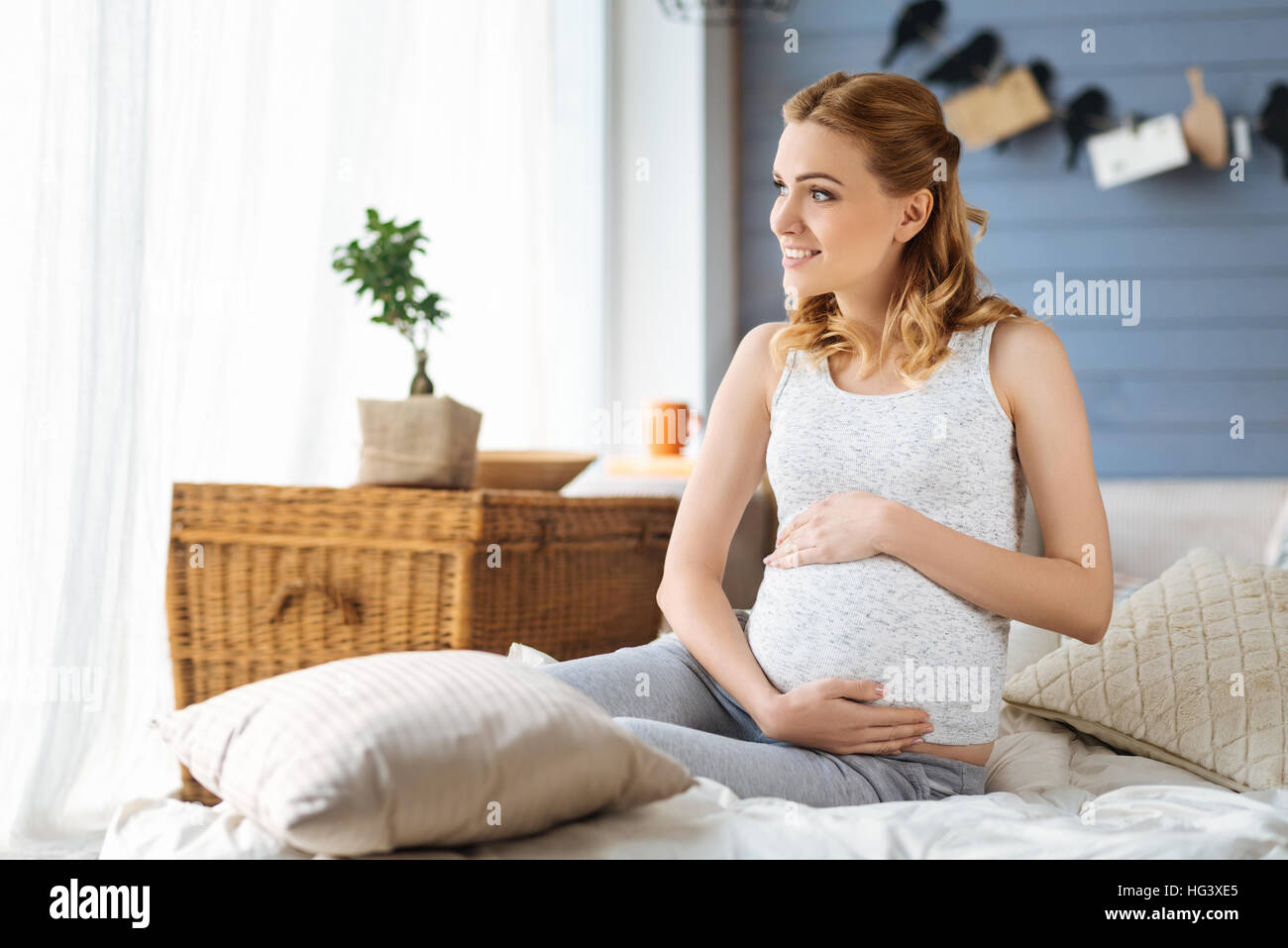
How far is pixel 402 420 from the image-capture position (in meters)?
1.91

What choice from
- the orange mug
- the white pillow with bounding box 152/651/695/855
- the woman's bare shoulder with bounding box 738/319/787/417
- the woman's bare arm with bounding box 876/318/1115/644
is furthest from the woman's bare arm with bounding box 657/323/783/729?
the orange mug

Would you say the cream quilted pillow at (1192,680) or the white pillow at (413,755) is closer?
the white pillow at (413,755)

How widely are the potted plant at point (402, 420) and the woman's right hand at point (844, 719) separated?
0.93m

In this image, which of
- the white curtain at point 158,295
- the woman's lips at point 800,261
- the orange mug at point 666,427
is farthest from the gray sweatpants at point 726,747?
the orange mug at point 666,427

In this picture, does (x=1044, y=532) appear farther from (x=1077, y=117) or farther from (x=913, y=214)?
(x=1077, y=117)

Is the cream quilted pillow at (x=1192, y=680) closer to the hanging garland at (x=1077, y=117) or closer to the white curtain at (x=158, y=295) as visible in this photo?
the white curtain at (x=158, y=295)

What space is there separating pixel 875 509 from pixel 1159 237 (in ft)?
6.56

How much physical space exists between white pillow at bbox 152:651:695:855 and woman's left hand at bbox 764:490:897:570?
1.09 ft

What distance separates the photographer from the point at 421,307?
79.0 inches

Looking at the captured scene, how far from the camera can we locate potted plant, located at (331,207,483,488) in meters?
1.90

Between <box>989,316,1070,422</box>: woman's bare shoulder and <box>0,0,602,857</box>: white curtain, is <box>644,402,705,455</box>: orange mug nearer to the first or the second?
<box>0,0,602,857</box>: white curtain

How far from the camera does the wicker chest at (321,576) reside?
1.84m

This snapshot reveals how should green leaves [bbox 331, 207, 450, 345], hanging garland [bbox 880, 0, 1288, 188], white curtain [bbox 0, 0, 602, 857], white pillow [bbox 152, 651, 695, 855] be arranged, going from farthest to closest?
1. hanging garland [bbox 880, 0, 1288, 188]
2. green leaves [bbox 331, 207, 450, 345]
3. white curtain [bbox 0, 0, 602, 857]
4. white pillow [bbox 152, 651, 695, 855]
